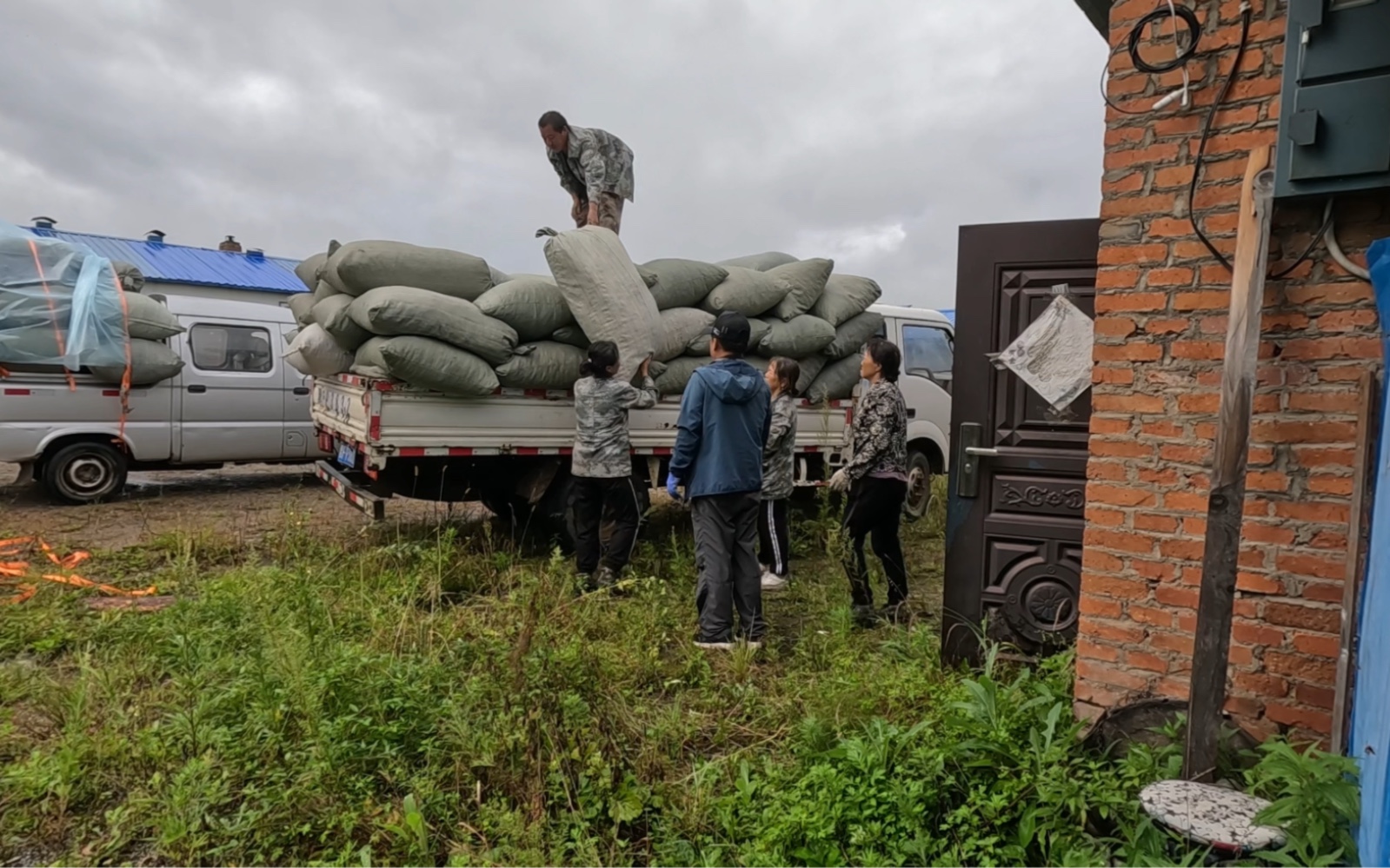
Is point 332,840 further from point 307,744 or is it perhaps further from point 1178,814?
point 1178,814

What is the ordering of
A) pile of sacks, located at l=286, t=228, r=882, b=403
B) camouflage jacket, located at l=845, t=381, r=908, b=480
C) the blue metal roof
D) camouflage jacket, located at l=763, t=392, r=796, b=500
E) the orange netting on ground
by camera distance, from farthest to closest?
the blue metal roof, camouflage jacket, located at l=763, t=392, r=796, b=500, pile of sacks, located at l=286, t=228, r=882, b=403, the orange netting on ground, camouflage jacket, located at l=845, t=381, r=908, b=480

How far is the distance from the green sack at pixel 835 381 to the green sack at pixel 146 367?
5.45 m

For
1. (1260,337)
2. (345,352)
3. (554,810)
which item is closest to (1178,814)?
(1260,337)

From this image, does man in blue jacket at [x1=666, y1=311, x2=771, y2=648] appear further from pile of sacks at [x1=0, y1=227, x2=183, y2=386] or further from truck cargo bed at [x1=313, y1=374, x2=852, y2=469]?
pile of sacks at [x1=0, y1=227, x2=183, y2=386]

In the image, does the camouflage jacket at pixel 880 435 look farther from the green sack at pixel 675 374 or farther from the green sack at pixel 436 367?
the green sack at pixel 436 367

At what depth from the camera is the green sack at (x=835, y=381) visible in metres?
6.18

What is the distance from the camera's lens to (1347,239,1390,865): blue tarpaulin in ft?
4.96

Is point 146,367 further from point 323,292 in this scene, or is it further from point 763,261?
point 763,261

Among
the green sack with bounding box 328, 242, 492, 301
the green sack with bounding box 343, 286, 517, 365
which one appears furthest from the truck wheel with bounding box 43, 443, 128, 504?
the green sack with bounding box 343, 286, 517, 365

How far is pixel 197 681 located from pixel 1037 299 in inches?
139

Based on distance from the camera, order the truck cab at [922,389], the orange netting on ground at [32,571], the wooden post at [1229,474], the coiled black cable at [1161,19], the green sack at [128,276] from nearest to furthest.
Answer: the wooden post at [1229,474] < the coiled black cable at [1161,19] < the orange netting on ground at [32,571] < the green sack at [128,276] < the truck cab at [922,389]

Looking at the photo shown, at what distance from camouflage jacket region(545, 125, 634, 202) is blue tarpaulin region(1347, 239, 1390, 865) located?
4.62 m

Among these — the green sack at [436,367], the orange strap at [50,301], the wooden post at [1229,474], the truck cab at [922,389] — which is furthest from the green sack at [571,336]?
the orange strap at [50,301]

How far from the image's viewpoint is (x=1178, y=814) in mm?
2010
